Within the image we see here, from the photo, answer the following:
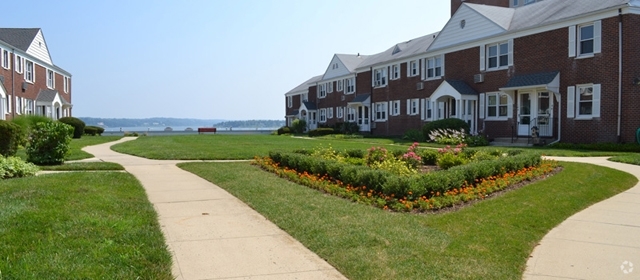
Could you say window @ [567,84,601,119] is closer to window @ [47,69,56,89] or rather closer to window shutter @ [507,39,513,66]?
window shutter @ [507,39,513,66]

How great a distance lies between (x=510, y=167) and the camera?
10898 millimetres

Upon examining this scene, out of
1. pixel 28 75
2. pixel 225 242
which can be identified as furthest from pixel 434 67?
pixel 28 75

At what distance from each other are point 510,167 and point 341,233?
20.1ft

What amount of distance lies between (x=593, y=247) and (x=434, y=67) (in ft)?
92.9

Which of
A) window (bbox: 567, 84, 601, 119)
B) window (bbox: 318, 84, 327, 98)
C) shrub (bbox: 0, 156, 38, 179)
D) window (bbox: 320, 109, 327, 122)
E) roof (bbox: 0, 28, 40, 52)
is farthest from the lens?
window (bbox: 320, 109, 327, 122)

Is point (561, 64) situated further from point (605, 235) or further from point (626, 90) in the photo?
point (605, 235)

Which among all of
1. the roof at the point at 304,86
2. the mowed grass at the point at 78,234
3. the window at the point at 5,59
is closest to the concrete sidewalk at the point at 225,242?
the mowed grass at the point at 78,234

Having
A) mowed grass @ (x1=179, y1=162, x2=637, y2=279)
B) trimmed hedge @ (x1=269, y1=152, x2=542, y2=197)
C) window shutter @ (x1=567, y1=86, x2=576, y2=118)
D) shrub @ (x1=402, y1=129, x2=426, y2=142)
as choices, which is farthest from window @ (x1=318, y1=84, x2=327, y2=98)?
mowed grass @ (x1=179, y1=162, x2=637, y2=279)

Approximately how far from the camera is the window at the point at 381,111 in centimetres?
4019

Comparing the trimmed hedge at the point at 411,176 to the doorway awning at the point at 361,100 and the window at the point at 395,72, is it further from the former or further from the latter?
the doorway awning at the point at 361,100

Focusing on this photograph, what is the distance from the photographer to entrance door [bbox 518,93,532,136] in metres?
25.1

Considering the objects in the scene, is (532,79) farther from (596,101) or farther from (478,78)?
(478,78)

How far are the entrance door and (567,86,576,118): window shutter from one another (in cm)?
232

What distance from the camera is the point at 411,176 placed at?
348 inches
